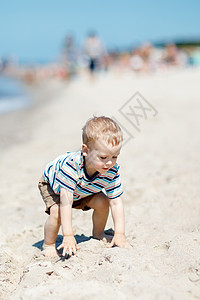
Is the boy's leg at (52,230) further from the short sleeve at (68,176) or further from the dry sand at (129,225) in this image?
the short sleeve at (68,176)

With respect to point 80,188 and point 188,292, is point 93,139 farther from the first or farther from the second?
point 188,292

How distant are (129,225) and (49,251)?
81 centimetres

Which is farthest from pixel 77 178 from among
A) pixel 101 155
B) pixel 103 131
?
pixel 103 131

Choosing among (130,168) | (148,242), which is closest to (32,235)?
(148,242)

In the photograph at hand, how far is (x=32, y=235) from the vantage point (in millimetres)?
3072

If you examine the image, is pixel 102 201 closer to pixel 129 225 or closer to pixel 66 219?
pixel 66 219

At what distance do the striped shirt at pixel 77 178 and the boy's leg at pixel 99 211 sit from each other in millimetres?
76

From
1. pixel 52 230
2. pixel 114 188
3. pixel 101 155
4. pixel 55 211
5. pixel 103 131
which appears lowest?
pixel 52 230

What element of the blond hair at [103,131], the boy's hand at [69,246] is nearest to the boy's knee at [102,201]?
the boy's hand at [69,246]

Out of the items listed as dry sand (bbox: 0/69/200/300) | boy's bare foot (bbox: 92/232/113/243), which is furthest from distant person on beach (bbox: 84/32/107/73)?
boy's bare foot (bbox: 92/232/113/243)

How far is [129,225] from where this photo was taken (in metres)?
3.17

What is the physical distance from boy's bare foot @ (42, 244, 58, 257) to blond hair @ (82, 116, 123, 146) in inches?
33.0

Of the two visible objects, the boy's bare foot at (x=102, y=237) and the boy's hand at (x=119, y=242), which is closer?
the boy's hand at (x=119, y=242)

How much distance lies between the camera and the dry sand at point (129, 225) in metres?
1.98
